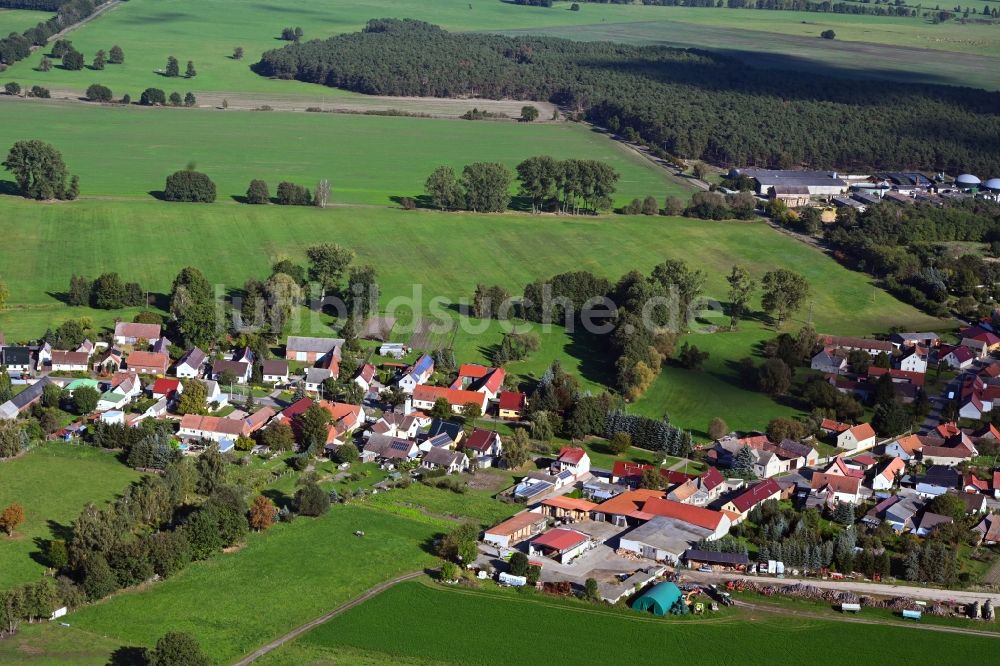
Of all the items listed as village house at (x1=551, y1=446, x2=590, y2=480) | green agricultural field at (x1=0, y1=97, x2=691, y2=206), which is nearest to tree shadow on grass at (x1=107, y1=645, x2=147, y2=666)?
village house at (x1=551, y1=446, x2=590, y2=480)

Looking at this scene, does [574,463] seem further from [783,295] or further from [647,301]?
[783,295]

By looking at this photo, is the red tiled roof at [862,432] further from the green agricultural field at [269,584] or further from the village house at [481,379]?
the green agricultural field at [269,584]

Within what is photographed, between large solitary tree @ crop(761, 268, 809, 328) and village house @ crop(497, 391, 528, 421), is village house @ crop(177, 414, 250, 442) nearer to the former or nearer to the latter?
village house @ crop(497, 391, 528, 421)

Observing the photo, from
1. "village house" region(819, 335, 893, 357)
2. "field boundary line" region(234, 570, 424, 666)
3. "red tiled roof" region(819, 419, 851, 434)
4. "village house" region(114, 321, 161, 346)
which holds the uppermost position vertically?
"village house" region(819, 335, 893, 357)

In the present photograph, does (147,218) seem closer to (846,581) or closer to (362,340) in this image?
(362,340)

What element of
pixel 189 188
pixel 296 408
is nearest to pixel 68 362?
pixel 296 408

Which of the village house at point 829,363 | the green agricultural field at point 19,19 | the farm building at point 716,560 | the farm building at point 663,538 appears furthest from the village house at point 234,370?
the green agricultural field at point 19,19
